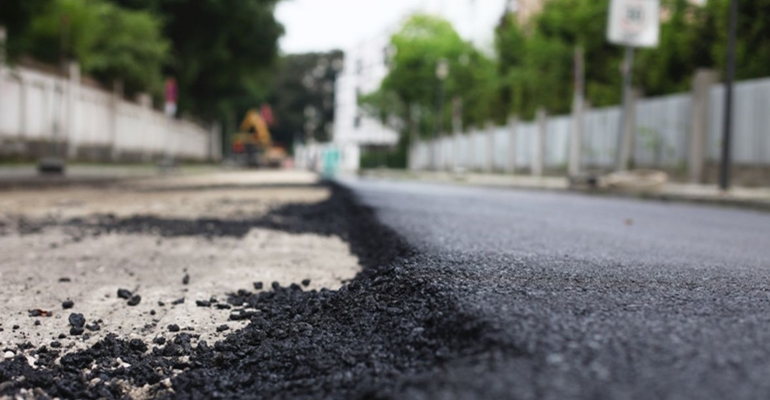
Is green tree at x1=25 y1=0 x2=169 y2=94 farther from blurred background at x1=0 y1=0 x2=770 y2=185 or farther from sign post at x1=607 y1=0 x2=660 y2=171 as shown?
sign post at x1=607 y1=0 x2=660 y2=171

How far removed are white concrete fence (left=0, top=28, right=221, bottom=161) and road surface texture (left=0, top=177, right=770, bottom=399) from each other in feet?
43.4

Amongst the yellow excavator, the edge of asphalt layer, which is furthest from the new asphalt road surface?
the yellow excavator

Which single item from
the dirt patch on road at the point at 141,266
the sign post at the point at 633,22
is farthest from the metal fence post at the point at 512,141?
the dirt patch on road at the point at 141,266

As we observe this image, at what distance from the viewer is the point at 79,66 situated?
20250mm

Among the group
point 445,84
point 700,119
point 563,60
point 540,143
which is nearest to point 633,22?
point 700,119

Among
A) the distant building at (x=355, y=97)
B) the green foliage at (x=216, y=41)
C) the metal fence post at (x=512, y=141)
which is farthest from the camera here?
the distant building at (x=355, y=97)

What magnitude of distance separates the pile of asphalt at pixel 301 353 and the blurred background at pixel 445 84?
40.7 ft

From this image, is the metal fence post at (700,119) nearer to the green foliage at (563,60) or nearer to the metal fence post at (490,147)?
the green foliage at (563,60)

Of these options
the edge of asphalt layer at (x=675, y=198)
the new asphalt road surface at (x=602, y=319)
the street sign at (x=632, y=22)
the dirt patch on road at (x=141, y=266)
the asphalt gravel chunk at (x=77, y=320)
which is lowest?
the dirt patch on road at (x=141, y=266)

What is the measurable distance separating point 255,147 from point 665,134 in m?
30.7

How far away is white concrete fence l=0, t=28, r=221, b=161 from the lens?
16062mm

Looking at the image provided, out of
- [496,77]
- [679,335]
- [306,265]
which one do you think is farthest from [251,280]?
[496,77]

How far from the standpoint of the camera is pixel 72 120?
1970cm

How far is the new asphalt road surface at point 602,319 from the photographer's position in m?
1.29
